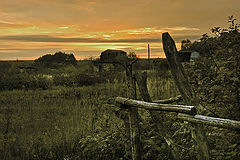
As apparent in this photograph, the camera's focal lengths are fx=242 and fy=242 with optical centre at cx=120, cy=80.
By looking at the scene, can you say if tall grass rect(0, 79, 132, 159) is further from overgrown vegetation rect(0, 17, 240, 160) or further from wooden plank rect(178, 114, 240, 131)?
wooden plank rect(178, 114, 240, 131)

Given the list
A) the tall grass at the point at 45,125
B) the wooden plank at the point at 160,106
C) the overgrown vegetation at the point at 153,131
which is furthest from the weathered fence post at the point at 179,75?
the tall grass at the point at 45,125

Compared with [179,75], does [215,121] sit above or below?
below

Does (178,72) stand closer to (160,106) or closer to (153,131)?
(160,106)

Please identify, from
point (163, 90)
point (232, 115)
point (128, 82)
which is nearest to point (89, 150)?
point (128, 82)

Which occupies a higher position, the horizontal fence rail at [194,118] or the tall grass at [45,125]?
the horizontal fence rail at [194,118]

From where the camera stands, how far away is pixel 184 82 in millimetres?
3119

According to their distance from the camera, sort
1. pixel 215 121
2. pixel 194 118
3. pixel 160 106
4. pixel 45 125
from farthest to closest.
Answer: pixel 45 125 < pixel 160 106 < pixel 194 118 < pixel 215 121

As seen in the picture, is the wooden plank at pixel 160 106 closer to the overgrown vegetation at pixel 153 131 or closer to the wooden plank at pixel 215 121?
the wooden plank at pixel 215 121

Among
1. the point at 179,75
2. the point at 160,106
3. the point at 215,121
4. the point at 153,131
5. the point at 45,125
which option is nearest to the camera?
the point at 215,121

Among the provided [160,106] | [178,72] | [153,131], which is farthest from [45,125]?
[178,72]

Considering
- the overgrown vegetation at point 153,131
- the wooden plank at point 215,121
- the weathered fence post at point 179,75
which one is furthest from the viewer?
the overgrown vegetation at point 153,131

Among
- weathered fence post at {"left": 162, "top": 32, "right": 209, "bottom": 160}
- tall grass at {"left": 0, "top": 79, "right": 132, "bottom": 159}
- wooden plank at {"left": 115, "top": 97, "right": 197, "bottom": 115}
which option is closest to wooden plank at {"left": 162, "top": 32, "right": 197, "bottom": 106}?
weathered fence post at {"left": 162, "top": 32, "right": 209, "bottom": 160}

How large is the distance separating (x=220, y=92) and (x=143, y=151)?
6.96 feet

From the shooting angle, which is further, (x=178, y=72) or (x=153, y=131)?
(x=153, y=131)
